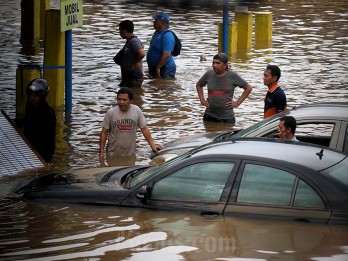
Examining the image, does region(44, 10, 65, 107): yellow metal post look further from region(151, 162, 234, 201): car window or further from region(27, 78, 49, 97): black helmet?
region(151, 162, 234, 201): car window

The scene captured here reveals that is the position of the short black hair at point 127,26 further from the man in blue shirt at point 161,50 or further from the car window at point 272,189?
the car window at point 272,189

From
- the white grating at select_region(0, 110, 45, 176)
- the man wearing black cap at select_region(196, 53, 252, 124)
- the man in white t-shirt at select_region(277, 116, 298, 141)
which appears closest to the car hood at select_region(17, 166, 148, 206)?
the man in white t-shirt at select_region(277, 116, 298, 141)

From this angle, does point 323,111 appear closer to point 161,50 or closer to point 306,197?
point 306,197

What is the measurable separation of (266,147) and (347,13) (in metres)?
22.5

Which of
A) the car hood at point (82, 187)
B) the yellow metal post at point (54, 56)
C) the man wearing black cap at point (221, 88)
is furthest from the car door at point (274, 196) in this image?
the yellow metal post at point (54, 56)

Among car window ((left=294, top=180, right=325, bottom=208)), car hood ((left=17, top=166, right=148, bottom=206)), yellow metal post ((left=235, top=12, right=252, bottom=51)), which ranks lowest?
car hood ((left=17, top=166, right=148, bottom=206))

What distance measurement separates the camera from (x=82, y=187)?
11.6 meters

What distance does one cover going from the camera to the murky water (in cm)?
1023

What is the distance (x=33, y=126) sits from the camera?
47.7ft

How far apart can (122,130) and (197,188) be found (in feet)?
13.5

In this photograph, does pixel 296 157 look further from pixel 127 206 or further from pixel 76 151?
pixel 76 151

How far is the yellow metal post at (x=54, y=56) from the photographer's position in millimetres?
19984

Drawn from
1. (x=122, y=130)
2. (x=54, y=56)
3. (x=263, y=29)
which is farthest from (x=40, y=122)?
(x=263, y=29)

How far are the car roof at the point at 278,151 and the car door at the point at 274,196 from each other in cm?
16
